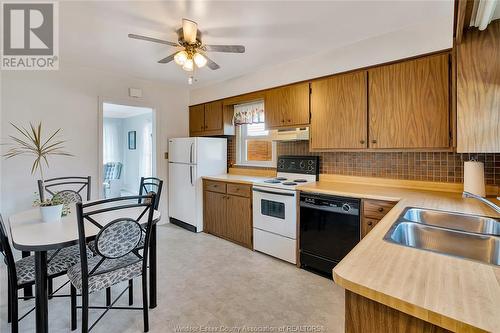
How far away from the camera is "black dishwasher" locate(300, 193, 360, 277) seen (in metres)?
2.29

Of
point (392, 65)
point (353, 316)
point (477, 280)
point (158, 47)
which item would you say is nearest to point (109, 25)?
point (158, 47)

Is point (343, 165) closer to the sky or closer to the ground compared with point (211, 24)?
closer to the ground

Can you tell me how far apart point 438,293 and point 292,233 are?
2.10m

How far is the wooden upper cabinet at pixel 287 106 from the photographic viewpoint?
9.90 ft

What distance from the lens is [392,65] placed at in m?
2.38

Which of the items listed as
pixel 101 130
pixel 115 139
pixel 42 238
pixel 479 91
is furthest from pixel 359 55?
pixel 115 139

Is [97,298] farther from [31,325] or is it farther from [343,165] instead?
[343,165]

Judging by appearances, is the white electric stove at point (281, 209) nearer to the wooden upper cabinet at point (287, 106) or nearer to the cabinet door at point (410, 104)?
the wooden upper cabinet at point (287, 106)

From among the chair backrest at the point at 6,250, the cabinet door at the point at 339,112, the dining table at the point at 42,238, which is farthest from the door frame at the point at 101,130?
the cabinet door at the point at 339,112

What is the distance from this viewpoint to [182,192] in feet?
13.4

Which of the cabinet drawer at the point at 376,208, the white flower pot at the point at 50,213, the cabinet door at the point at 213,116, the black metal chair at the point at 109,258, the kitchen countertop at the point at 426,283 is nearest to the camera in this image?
the kitchen countertop at the point at 426,283

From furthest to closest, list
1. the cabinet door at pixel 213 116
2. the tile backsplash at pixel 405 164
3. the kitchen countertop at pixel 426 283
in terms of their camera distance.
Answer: the cabinet door at pixel 213 116, the tile backsplash at pixel 405 164, the kitchen countertop at pixel 426 283

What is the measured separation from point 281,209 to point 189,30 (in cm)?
199

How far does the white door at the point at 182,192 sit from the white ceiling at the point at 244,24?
5.57 feet
